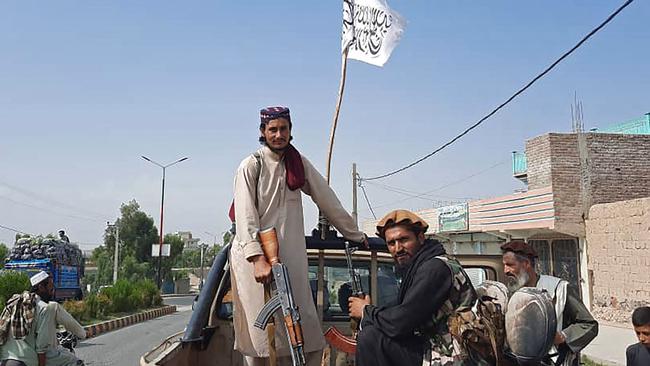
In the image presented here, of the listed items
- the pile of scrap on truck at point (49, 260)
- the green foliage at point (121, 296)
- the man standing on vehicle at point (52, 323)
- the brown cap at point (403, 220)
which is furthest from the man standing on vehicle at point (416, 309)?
the pile of scrap on truck at point (49, 260)

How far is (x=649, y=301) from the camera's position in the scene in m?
12.9

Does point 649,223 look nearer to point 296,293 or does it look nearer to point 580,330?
point 580,330

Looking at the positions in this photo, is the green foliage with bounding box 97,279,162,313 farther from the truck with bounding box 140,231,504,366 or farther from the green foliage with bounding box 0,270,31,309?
the truck with bounding box 140,231,504,366

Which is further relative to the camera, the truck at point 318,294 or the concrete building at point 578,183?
the concrete building at point 578,183

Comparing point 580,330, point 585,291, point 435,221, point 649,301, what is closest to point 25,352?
point 580,330

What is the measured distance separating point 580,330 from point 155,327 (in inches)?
556

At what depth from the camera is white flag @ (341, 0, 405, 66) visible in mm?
9148

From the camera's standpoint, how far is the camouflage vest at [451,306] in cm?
223

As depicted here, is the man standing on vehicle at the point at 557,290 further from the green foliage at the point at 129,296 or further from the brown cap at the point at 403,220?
the green foliage at the point at 129,296

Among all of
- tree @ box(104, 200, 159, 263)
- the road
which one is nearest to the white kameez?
the road

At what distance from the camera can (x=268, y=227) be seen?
2.91 m

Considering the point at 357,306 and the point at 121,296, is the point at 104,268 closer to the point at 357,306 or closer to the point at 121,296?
the point at 121,296

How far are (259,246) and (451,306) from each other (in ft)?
3.09

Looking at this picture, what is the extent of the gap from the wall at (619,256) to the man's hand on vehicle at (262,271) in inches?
492
